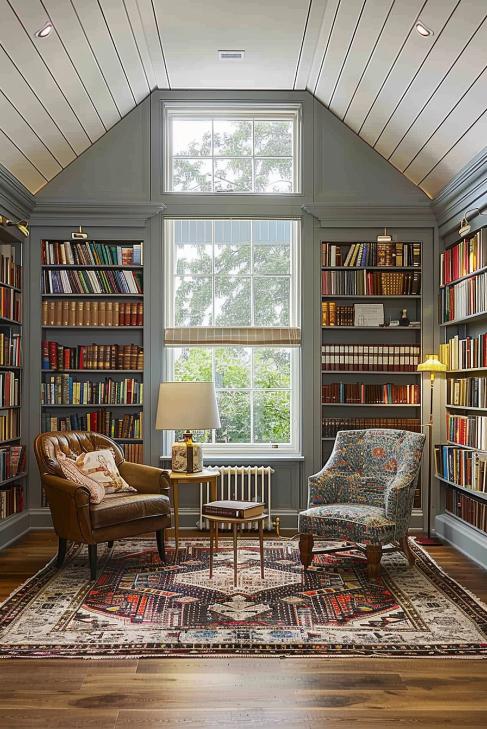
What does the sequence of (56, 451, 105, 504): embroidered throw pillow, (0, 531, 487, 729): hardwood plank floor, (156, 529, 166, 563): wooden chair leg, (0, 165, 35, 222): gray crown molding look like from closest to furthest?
(0, 531, 487, 729): hardwood plank floor → (56, 451, 105, 504): embroidered throw pillow → (156, 529, 166, 563): wooden chair leg → (0, 165, 35, 222): gray crown molding

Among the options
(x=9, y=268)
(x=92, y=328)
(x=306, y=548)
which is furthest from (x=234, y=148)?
(x=306, y=548)

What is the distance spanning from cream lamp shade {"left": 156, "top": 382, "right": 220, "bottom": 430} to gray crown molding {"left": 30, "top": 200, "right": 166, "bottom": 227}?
1756 mm

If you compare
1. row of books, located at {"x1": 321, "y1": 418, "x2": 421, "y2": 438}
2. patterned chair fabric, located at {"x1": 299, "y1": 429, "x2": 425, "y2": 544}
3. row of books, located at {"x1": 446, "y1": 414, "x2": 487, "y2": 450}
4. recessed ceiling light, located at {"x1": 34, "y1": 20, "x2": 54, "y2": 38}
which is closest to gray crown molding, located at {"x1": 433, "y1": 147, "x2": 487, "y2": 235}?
row of books, located at {"x1": 446, "y1": 414, "x2": 487, "y2": 450}

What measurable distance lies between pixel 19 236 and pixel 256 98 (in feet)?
8.04

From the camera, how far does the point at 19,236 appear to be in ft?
21.1

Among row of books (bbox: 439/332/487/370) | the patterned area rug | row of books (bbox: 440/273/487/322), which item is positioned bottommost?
the patterned area rug

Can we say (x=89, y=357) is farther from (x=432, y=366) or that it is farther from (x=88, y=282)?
(x=432, y=366)

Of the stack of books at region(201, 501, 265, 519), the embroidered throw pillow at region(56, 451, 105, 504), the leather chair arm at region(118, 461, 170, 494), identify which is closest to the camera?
the stack of books at region(201, 501, 265, 519)

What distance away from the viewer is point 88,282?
6.67m

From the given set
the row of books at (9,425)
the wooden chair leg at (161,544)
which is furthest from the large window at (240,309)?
the wooden chair leg at (161,544)

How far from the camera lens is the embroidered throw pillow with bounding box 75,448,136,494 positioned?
550 cm

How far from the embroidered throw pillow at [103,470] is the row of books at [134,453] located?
902mm

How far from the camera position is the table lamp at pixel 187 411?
5.73 metres

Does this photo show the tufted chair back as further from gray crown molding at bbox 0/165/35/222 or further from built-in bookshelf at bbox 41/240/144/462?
gray crown molding at bbox 0/165/35/222
